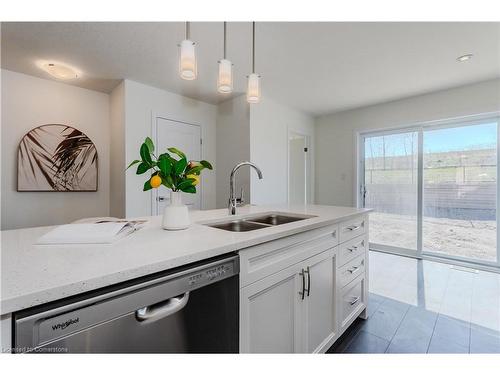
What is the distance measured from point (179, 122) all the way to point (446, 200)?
13.1 feet

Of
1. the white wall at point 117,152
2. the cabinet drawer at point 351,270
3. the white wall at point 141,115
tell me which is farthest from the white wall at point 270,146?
the cabinet drawer at point 351,270

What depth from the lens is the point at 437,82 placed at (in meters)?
2.90

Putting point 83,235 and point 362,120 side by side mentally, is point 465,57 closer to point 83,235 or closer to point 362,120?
point 362,120

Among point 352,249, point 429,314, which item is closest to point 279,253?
point 352,249

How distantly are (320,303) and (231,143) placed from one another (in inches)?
105

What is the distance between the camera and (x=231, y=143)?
352 centimetres

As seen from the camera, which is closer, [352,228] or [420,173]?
[352,228]

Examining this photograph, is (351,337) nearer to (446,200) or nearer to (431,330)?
(431,330)

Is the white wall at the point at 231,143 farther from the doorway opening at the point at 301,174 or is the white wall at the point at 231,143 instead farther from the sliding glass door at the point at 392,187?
the sliding glass door at the point at 392,187

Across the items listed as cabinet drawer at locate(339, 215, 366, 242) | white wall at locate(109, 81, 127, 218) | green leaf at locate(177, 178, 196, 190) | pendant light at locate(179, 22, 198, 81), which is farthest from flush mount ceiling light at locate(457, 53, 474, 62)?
white wall at locate(109, 81, 127, 218)

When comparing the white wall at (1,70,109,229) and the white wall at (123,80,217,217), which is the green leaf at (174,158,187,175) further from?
the white wall at (1,70,109,229)

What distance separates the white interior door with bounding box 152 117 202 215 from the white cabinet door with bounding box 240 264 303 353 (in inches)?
95.7

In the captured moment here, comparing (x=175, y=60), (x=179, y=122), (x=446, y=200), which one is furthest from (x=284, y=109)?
(x=446, y=200)

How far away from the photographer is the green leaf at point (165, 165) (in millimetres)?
999
